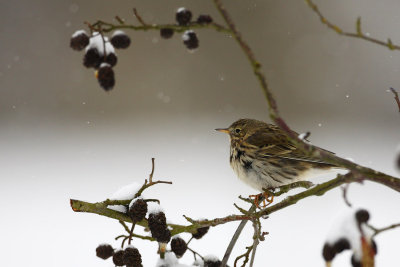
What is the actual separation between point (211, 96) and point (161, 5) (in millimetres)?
1663

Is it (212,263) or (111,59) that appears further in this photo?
(212,263)

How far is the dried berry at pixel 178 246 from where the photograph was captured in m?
1.20

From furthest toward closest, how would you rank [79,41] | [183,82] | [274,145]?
[183,82]
[274,145]
[79,41]

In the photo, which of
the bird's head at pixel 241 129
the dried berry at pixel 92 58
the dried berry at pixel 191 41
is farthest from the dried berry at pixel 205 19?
the bird's head at pixel 241 129

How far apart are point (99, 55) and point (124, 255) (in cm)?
44

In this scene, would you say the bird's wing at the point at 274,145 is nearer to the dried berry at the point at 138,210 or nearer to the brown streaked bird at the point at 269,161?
the brown streaked bird at the point at 269,161

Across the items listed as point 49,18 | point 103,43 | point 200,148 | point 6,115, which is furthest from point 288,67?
point 103,43

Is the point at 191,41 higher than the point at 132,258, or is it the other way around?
the point at 191,41

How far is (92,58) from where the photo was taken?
3.72ft

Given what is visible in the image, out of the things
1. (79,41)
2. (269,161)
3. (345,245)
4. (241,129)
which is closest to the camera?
(345,245)

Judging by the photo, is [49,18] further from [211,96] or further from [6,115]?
[211,96]

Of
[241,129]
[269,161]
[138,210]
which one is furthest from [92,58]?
[241,129]

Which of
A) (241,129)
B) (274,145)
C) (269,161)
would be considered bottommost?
(269,161)

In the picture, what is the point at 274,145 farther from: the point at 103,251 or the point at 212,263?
the point at 103,251
